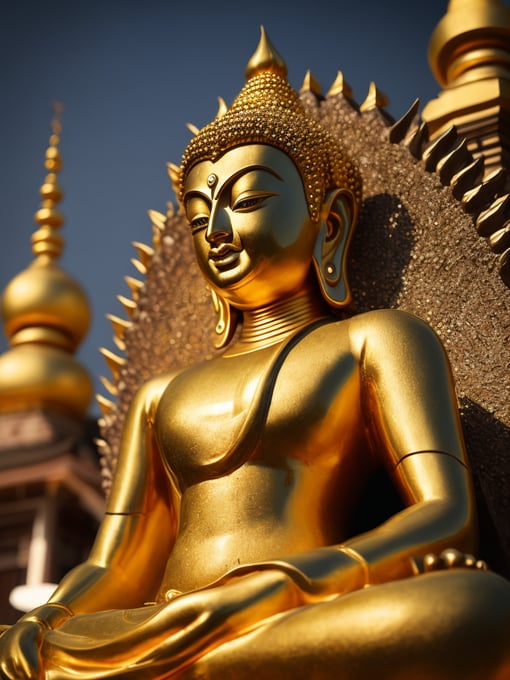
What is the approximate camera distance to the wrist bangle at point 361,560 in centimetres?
216

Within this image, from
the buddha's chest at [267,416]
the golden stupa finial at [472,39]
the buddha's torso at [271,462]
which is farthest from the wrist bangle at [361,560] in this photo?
the golden stupa finial at [472,39]

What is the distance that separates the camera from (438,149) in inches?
114

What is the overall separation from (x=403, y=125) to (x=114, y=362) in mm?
969

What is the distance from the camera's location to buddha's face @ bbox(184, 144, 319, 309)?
109 inches

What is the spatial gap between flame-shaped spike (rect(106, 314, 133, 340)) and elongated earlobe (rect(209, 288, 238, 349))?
42cm

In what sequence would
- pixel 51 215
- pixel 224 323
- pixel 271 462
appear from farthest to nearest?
pixel 51 215 → pixel 224 323 → pixel 271 462

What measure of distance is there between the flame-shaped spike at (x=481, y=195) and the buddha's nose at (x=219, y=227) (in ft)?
1.67

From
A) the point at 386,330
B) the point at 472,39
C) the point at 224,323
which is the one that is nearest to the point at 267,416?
the point at 386,330

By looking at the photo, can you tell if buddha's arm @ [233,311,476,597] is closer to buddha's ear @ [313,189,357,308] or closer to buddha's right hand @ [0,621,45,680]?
buddha's ear @ [313,189,357,308]

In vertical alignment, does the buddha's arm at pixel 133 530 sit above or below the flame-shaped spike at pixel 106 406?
below

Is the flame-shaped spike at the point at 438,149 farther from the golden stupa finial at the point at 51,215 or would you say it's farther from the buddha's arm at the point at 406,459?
the golden stupa finial at the point at 51,215

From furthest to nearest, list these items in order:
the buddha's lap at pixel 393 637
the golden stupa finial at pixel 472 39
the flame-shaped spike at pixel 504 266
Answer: the golden stupa finial at pixel 472 39 → the flame-shaped spike at pixel 504 266 → the buddha's lap at pixel 393 637

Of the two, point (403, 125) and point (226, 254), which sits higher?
point (403, 125)

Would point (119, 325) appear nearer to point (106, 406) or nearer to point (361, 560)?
point (106, 406)
